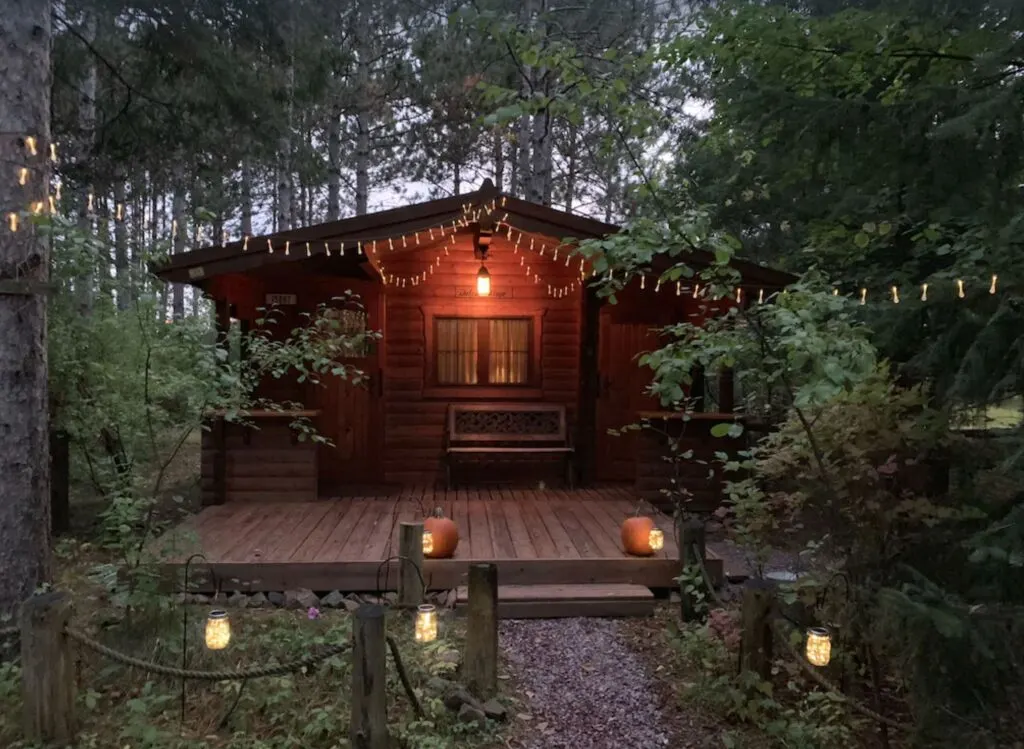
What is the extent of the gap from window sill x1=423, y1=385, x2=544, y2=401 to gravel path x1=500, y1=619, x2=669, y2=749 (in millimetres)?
3944

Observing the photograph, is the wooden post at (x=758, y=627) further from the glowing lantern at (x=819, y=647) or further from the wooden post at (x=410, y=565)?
the wooden post at (x=410, y=565)

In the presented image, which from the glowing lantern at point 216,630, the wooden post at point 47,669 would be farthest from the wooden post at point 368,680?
→ the wooden post at point 47,669

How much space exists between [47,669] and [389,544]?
8.41 feet

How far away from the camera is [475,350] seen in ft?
27.0

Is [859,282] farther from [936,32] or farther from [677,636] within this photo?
[677,636]

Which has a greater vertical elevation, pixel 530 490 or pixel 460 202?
pixel 460 202

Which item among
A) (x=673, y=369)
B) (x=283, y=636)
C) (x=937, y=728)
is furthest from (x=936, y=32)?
(x=283, y=636)

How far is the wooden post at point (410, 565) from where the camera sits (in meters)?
4.38

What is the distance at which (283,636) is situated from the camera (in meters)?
4.02

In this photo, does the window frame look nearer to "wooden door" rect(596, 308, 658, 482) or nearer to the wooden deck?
"wooden door" rect(596, 308, 658, 482)

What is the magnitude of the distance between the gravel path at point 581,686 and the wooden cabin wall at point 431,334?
3.94 meters

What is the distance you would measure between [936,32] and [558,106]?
201 centimetres

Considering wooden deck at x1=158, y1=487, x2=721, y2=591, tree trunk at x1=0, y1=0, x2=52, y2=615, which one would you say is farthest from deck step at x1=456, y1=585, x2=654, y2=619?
tree trunk at x1=0, y1=0, x2=52, y2=615

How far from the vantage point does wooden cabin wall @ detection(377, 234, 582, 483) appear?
319 inches
